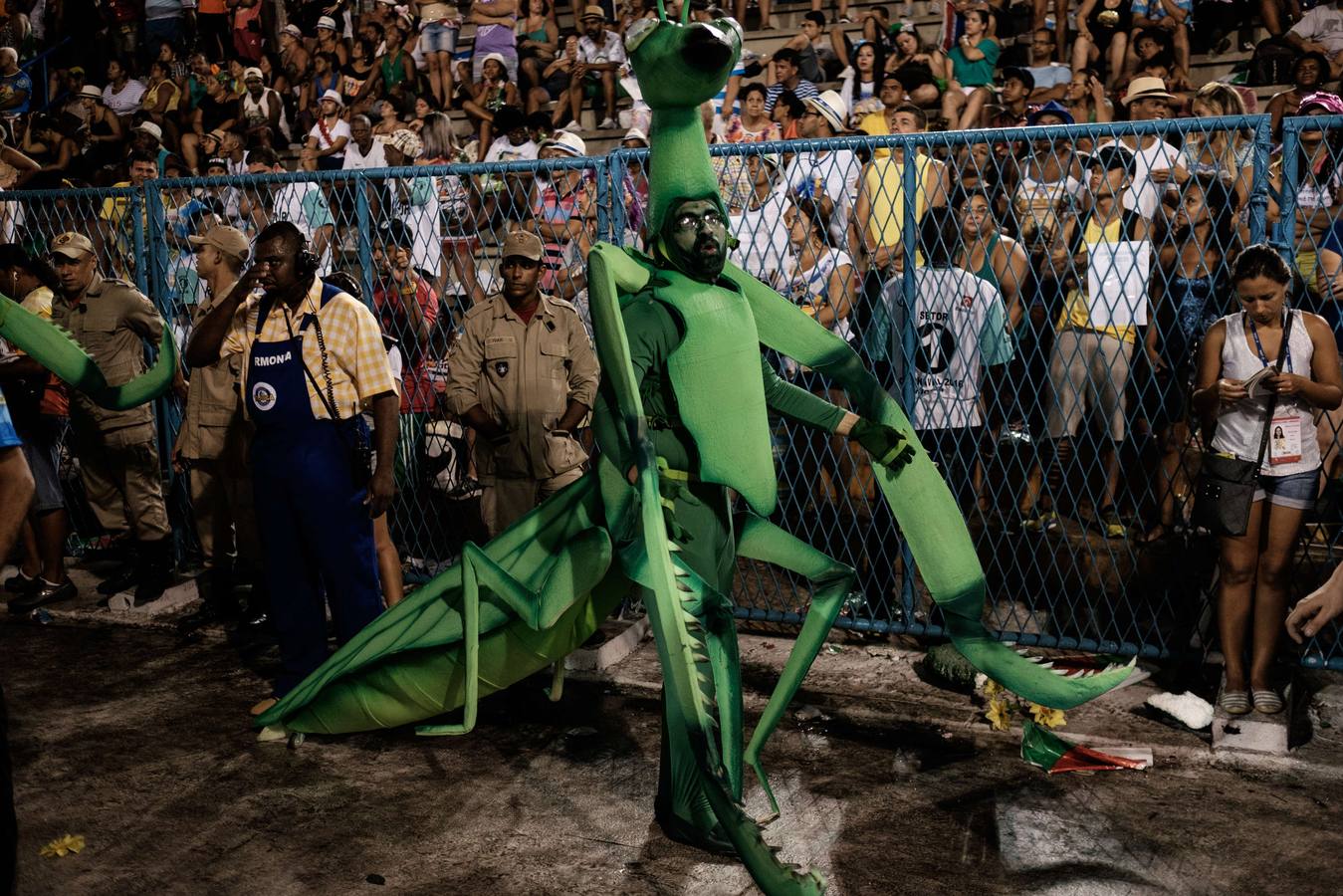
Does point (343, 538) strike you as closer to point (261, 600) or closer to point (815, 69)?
point (261, 600)

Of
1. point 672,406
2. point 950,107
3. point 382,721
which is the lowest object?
point 382,721

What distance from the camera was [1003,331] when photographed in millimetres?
6133

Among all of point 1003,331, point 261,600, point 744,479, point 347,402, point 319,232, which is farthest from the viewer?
point 319,232

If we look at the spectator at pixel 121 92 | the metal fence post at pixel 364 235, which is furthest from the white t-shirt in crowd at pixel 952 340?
the spectator at pixel 121 92

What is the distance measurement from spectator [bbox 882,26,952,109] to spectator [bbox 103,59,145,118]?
8758 mm

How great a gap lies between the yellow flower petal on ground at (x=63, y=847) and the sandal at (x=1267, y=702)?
4320 mm

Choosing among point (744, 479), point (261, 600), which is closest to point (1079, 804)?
point (744, 479)

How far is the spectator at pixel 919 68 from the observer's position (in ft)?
32.2

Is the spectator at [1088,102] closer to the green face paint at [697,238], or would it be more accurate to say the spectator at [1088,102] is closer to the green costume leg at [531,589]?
the green face paint at [697,238]

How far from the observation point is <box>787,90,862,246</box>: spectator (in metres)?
6.22

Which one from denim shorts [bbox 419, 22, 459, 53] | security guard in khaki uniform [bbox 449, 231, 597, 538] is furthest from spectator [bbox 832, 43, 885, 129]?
security guard in khaki uniform [bbox 449, 231, 597, 538]

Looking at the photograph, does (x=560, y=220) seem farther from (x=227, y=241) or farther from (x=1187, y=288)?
(x=1187, y=288)

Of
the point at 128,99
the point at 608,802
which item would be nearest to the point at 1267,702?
the point at 608,802

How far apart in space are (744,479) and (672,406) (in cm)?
29
